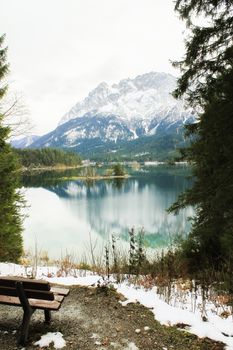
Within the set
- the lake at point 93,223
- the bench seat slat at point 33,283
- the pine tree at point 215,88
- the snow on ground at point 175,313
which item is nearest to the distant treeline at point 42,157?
the lake at point 93,223

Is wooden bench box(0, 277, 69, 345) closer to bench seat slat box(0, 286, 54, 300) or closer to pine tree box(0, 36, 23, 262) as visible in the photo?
bench seat slat box(0, 286, 54, 300)

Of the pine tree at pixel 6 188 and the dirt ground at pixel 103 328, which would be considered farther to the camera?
the pine tree at pixel 6 188

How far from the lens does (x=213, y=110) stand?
941 cm

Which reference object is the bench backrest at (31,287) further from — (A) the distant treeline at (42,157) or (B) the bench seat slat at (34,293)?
(A) the distant treeline at (42,157)

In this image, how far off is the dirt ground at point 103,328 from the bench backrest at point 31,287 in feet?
2.43

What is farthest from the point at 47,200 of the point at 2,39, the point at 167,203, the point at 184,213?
the point at 2,39

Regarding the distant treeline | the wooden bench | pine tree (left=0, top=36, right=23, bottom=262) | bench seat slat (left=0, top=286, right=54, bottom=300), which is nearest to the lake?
pine tree (left=0, top=36, right=23, bottom=262)

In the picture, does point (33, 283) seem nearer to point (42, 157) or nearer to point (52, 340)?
point (52, 340)

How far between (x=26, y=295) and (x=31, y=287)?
0.77ft

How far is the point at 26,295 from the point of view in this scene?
611 centimetres

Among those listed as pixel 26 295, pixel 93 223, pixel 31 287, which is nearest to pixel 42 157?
pixel 93 223

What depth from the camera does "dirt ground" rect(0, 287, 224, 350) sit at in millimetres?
5707

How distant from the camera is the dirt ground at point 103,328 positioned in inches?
225

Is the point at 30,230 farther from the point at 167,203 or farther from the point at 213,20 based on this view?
the point at 213,20
